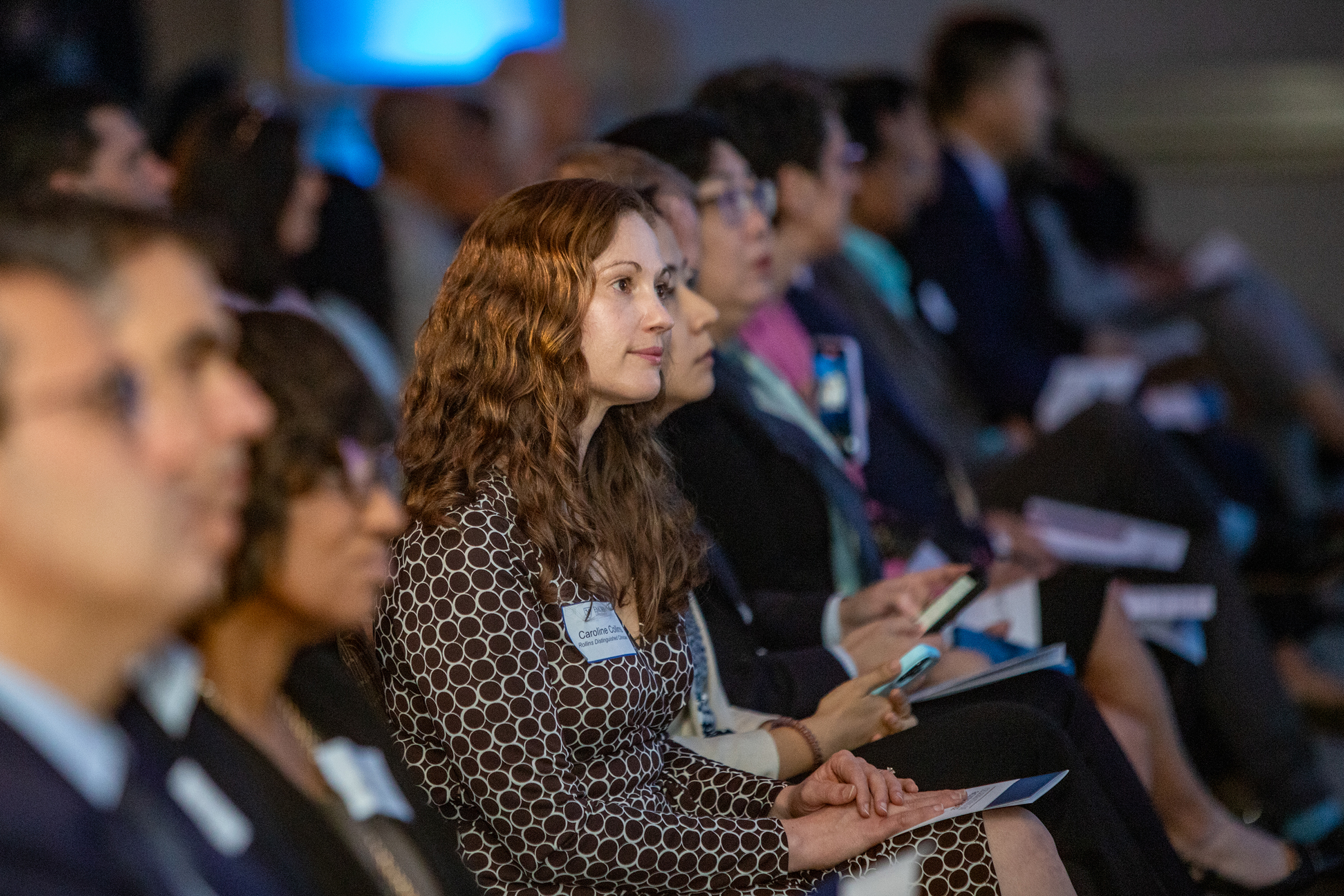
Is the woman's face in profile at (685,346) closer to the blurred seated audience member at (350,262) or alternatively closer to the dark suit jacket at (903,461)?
the dark suit jacket at (903,461)

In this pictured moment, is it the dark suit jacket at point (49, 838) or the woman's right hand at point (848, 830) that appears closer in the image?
the dark suit jacket at point (49, 838)

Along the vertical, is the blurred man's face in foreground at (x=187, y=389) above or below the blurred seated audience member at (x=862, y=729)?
above

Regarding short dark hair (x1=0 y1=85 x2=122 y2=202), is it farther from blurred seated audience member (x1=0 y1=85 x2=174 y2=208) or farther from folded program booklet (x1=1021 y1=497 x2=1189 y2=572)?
folded program booklet (x1=1021 y1=497 x2=1189 y2=572)

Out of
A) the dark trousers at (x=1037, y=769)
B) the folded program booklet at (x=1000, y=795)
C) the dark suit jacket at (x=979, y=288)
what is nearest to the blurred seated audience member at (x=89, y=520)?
the folded program booklet at (x=1000, y=795)

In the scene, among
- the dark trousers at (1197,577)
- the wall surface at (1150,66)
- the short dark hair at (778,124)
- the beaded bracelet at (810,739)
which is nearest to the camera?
the beaded bracelet at (810,739)

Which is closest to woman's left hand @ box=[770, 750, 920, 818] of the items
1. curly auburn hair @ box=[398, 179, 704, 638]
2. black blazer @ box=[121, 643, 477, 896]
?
curly auburn hair @ box=[398, 179, 704, 638]

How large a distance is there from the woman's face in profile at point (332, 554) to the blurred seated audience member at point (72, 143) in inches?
69.7

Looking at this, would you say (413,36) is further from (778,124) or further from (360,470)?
(360,470)

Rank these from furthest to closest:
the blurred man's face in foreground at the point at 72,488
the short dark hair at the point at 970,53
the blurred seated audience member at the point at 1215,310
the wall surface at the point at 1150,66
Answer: the wall surface at the point at 1150,66 → the short dark hair at the point at 970,53 → the blurred seated audience member at the point at 1215,310 → the blurred man's face in foreground at the point at 72,488

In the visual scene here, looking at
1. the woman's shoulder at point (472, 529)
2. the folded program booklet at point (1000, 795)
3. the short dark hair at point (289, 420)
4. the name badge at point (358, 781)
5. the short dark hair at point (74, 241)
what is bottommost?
the folded program booklet at point (1000, 795)

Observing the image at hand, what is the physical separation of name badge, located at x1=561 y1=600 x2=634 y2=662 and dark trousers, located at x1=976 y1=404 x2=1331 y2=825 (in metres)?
0.98

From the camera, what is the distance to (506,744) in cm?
150

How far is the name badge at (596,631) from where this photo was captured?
1614mm

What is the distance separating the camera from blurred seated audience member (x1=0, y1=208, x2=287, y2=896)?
854 mm
